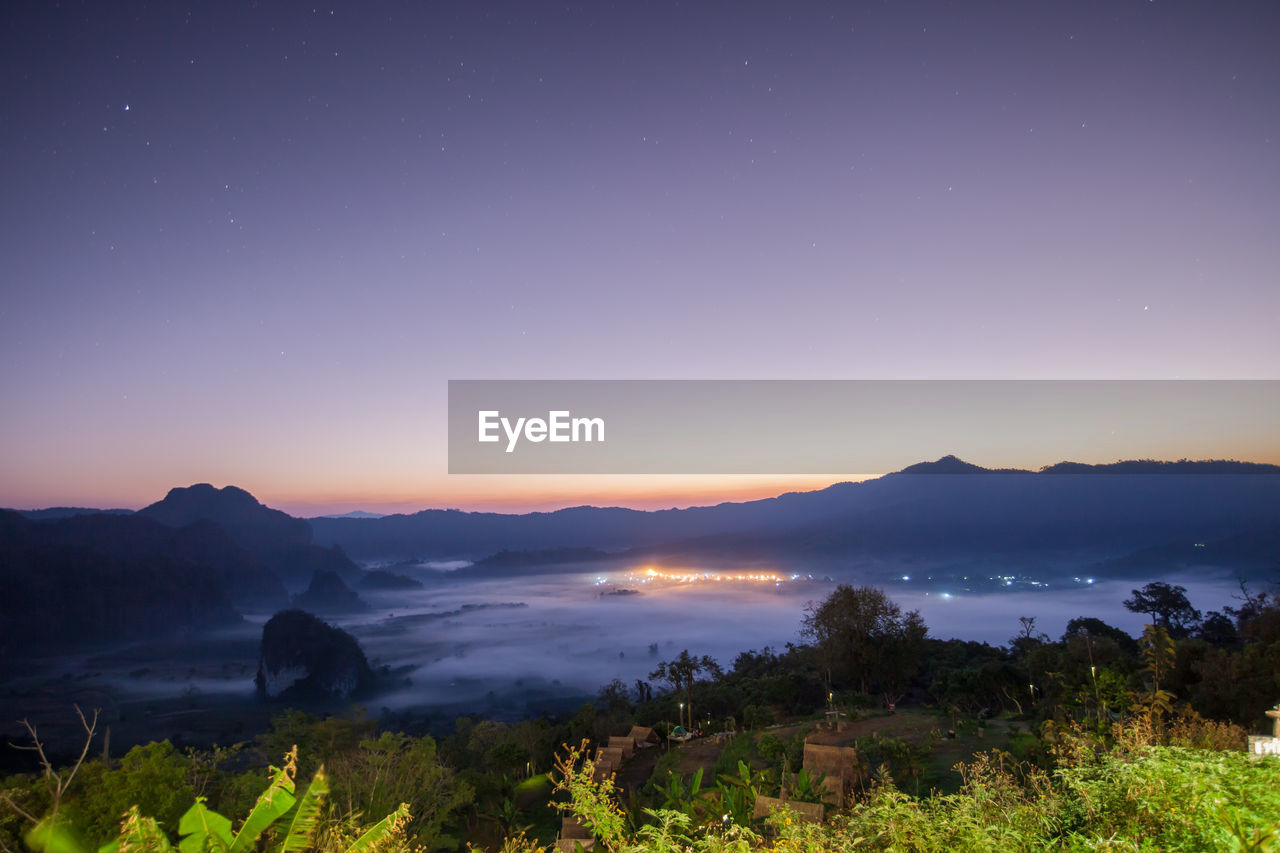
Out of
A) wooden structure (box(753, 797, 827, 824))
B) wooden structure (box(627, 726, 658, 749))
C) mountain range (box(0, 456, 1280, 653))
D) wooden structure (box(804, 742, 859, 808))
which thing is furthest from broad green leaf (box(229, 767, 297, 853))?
mountain range (box(0, 456, 1280, 653))

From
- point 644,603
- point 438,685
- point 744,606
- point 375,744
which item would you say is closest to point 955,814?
point 375,744

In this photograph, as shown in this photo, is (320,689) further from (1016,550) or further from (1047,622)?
(1016,550)

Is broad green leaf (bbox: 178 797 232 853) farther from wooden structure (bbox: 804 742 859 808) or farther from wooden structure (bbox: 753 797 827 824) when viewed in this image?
wooden structure (bbox: 804 742 859 808)

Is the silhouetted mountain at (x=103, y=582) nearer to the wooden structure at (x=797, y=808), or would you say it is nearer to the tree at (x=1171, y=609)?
the wooden structure at (x=797, y=808)

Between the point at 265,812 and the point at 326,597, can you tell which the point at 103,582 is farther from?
the point at 265,812

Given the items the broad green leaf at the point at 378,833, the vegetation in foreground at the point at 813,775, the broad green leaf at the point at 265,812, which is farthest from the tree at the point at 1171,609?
the broad green leaf at the point at 265,812

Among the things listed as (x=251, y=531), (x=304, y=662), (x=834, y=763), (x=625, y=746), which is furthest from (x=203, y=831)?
(x=251, y=531)
